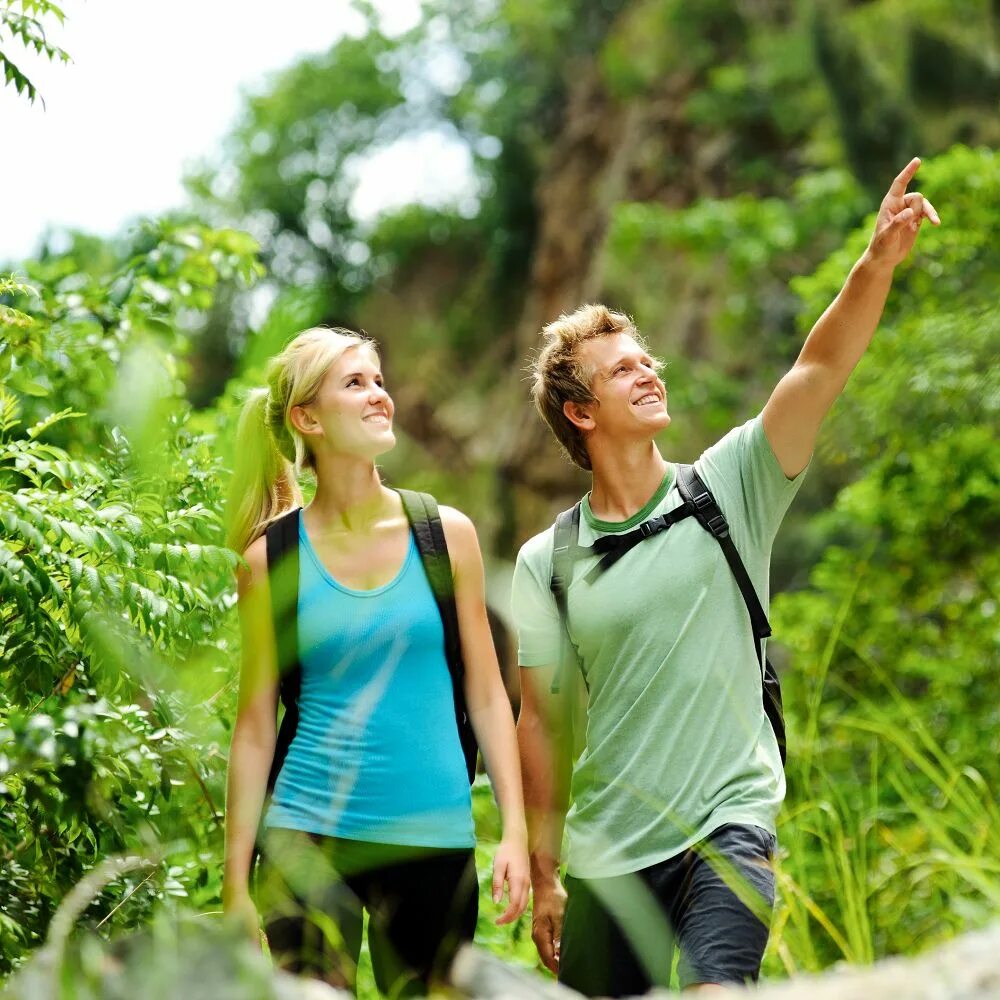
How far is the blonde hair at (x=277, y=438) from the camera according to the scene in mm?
2967

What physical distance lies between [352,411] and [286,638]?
518 mm

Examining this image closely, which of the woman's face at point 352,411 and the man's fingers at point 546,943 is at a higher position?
the woman's face at point 352,411

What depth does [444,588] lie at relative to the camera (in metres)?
2.81

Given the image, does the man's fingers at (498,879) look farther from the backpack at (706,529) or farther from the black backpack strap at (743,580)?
the black backpack strap at (743,580)

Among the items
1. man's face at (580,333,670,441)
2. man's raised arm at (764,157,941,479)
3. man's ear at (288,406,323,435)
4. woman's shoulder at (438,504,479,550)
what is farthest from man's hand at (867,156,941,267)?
man's ear at (288,406,323,435)

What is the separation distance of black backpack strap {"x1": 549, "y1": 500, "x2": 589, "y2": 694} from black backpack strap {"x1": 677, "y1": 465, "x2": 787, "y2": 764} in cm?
27

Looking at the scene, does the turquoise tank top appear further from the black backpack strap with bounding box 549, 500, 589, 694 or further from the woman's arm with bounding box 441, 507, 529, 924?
the black backpack strap with bounding box 549, 500, 589, 694

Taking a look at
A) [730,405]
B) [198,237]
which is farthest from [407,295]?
[198,237]

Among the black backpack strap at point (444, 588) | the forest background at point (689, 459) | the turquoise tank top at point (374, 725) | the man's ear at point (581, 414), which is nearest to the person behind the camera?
the forest background at point (689, 459)

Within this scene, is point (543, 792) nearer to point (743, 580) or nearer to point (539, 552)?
point (539, 552)

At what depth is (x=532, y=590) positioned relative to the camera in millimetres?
3068

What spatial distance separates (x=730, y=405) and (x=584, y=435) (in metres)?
9.72

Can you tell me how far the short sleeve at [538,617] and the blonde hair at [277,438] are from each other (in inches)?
22.9

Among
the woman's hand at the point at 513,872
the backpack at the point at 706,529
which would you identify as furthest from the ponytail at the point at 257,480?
the woman's hand at the point at 513,872
